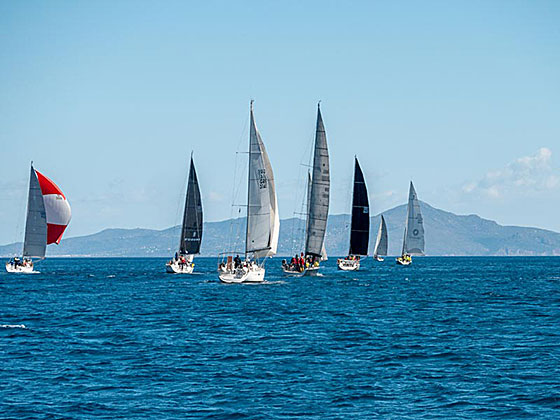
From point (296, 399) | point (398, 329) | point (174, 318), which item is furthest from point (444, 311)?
point (296, 399)

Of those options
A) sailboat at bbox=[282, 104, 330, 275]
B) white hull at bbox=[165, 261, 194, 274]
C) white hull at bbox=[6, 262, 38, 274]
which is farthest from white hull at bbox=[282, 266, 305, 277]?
white hull at bbox=[6, 262, 38, 274]

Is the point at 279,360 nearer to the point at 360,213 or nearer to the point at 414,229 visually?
the point at 360,213

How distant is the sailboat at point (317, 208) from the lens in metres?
81.8

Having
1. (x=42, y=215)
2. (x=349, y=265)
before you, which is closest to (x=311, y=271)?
(x=349, y=265)

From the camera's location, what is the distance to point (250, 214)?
6719 cm

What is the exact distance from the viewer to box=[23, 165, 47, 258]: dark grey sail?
98188mm

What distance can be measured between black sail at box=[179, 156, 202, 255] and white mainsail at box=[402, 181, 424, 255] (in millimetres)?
59781

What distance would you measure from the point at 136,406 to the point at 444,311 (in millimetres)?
29919

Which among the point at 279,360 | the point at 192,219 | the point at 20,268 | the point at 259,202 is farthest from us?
the point at 20,268

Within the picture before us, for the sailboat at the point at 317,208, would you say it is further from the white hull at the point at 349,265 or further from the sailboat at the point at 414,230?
the sailboat at the point at 414,230

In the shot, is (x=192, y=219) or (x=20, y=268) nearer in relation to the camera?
(x=192, y=219)

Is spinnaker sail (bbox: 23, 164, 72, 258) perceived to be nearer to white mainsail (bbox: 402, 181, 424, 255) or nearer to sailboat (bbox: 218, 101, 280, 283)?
sailboat (bbox: 218, 101, 280, 283)

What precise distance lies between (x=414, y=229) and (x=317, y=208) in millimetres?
72774

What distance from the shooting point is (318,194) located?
8319cm
